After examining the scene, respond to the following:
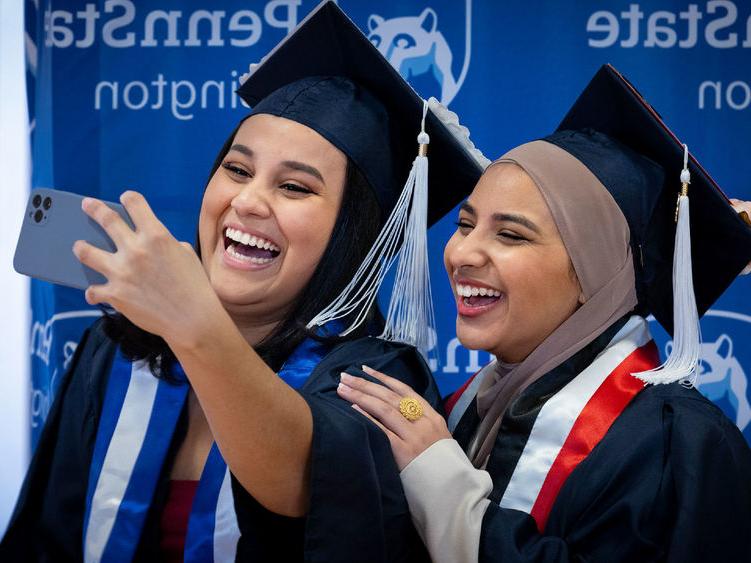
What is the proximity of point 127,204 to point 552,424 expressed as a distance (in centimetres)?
96

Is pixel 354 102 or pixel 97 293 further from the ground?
pixel 354 102

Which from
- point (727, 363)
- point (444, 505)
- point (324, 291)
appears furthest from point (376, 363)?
point (727, 363)

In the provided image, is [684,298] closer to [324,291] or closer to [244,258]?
[324,291]

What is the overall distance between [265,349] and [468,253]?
44cm

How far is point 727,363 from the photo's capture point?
261 centimetres

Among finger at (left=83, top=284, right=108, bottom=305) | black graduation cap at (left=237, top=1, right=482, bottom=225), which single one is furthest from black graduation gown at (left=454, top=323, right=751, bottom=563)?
finger at (left=83, top=284, right=108, bottom=305)

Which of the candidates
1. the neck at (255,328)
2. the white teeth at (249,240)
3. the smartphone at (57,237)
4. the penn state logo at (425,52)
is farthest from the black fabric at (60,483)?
the penn state logo at (425,52)

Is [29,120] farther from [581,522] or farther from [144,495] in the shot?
[581,522]

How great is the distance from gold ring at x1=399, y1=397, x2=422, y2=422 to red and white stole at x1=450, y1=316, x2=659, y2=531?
240 millimetres

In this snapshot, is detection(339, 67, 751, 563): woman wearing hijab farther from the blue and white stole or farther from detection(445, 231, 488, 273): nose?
the blue and white stole

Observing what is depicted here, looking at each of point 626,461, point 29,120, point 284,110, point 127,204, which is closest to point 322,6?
point 284,110

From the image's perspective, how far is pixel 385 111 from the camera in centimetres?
194

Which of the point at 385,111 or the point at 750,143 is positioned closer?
the point at 385,111

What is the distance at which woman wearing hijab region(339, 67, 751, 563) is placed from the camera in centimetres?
156
